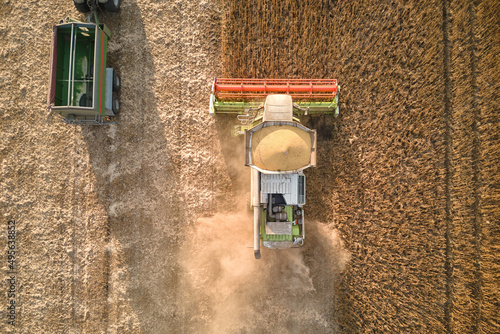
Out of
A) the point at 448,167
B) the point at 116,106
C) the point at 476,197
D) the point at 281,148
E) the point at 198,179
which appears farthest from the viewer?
the point at 198,179

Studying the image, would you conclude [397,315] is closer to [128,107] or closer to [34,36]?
[128,107]

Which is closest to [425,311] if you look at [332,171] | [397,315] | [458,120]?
[397,315]

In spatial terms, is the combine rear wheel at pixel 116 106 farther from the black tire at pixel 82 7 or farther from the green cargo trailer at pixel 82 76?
the black tire at pixel 82 7

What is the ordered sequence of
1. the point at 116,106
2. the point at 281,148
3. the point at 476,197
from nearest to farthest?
Answer: the point at 281,148 → the point at 476,197 → the point at 116,106

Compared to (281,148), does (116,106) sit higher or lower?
higher

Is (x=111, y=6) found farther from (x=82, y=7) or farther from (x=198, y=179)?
(x=198, y=179)

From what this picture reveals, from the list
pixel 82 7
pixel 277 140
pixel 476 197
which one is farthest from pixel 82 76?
pixel 476 197

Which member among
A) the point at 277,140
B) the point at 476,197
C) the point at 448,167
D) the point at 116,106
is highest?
the point at 116,106

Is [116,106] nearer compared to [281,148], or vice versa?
[281,148]
